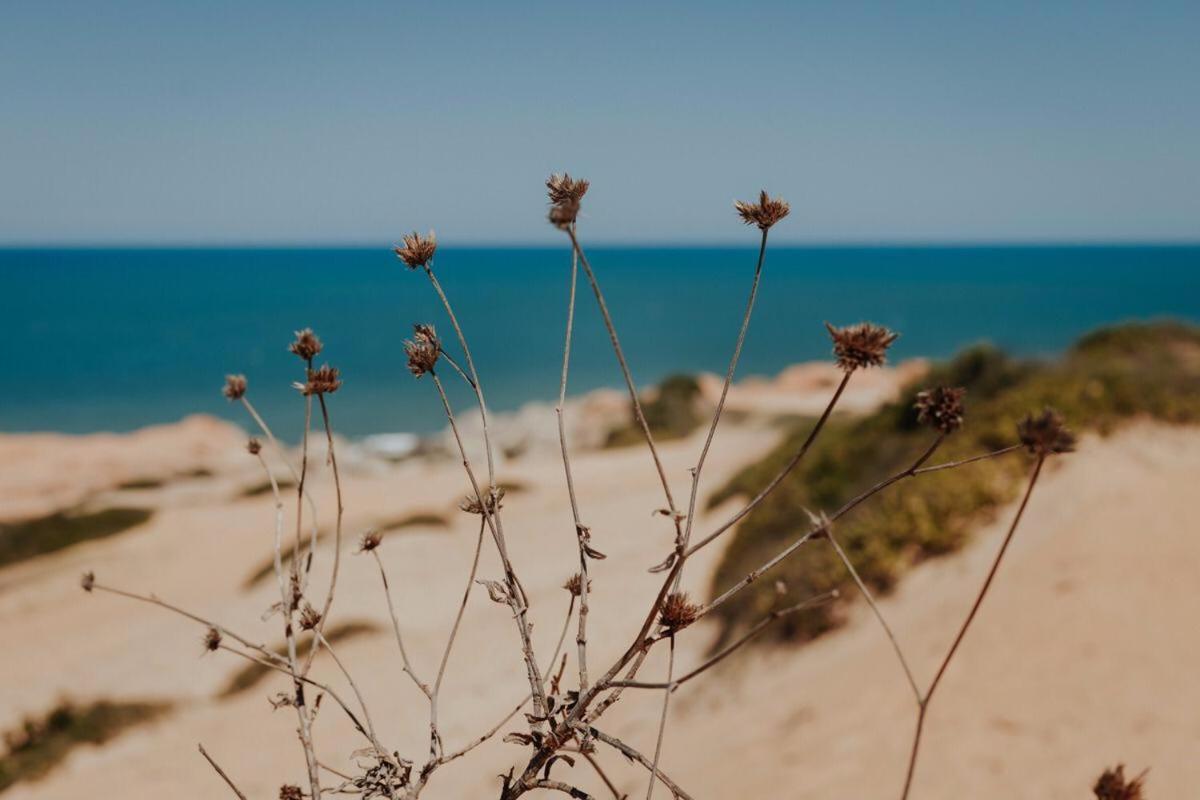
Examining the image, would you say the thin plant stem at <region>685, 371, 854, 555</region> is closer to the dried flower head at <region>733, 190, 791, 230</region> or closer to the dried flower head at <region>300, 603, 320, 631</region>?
the dried flower head at <region>733, 190, 791, 230</region>

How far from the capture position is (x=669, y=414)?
3425 centimetres

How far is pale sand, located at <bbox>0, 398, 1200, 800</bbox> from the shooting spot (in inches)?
230

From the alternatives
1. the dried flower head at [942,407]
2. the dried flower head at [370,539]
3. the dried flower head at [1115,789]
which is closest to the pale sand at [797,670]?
the dried flower head at [370,539]

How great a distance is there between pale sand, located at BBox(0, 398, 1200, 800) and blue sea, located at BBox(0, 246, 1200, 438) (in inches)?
313

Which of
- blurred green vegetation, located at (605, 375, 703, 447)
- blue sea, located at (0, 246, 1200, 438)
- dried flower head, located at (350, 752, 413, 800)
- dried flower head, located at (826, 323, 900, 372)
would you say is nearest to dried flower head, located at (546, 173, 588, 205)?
dried flower head, located at (826, 323, 900, 372)

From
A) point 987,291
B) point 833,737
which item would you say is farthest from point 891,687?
point 987,291

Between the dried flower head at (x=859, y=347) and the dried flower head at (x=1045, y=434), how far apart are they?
0.66ft

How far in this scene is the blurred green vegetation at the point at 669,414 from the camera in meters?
31.7

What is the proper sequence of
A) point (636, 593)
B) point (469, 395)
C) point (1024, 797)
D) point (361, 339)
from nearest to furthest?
point (1024, 797), point (636, 593), point (469, 395), point (361, 339)

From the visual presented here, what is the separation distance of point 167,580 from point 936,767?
18.2 meters

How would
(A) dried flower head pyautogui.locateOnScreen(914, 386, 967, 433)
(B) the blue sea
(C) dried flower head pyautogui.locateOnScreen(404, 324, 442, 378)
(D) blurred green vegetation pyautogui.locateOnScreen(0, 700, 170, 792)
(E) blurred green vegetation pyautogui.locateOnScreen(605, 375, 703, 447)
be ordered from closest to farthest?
1. (A) dried flower head pyautogui.locateOnScreen(914, 386, 967, 433)
2. (C) dried flower head pyautogui.locateOnScreen(404, 324, 442, 378)
3. (D) blurred green vegetation pyautogui.locateOnScreen(0, 700, 170, 792)
4. (E) blurred green vegetation pyautogui.locateOnScreen(605, 375, 703, 447)
5. (B) the blue sea

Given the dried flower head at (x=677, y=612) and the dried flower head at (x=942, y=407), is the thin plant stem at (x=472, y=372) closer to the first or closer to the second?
the dried flower head at (x=677, y=612)

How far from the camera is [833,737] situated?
643cm

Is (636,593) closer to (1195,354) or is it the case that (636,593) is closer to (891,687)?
(891,687)
